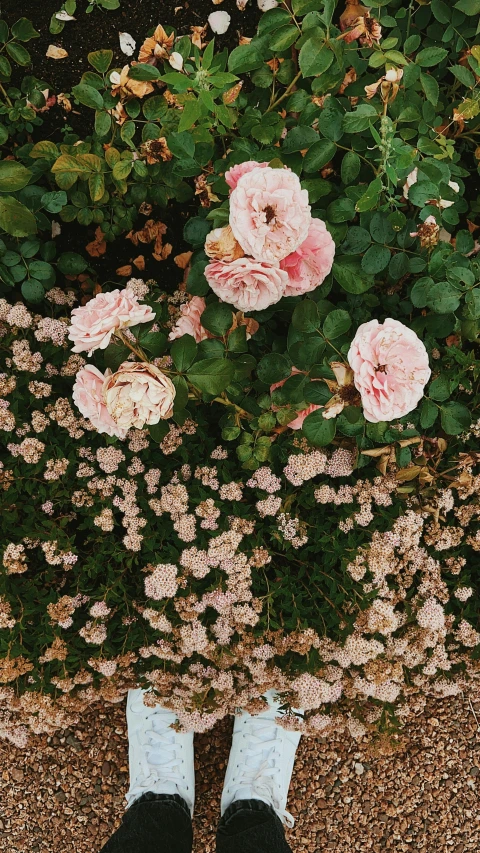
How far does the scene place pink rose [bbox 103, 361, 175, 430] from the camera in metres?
1.07

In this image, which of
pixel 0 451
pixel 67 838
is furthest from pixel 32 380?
pixel 67 838

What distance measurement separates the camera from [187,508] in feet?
4.98

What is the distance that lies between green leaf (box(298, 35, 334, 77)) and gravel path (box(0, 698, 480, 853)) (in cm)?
207

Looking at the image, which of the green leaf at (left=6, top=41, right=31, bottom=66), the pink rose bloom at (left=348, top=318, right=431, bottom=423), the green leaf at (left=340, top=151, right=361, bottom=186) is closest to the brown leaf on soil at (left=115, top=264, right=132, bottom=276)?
the green leaf at (left=6, top=41, right=31, bottom=66)

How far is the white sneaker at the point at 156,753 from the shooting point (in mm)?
2012

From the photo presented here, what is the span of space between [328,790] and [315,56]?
2330 millimetres

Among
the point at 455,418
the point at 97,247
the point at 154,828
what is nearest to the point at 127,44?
the point at 97,247

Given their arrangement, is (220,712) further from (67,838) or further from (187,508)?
(67,838)

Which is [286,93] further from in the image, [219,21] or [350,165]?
[219,21]

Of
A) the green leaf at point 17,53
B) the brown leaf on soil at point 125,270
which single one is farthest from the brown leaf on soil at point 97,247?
the green leaf at point 17,53

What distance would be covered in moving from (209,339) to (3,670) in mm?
993

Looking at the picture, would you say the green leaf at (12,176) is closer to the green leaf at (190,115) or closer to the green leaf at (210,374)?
the green leaf at (190,115)

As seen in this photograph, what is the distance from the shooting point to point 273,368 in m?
1.39

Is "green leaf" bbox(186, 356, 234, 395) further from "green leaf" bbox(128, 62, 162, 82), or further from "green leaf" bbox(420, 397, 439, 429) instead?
"green leaf" bbox(128, 62, 162, 82)
